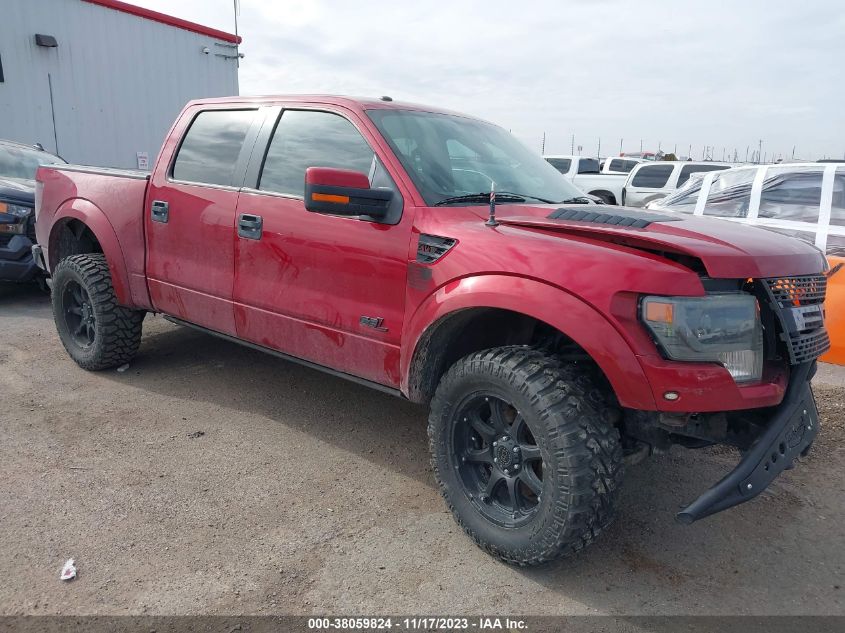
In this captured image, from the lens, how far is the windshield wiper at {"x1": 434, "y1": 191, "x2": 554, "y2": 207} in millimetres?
3057

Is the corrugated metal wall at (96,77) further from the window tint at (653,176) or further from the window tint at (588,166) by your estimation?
the window tint at (653,176)

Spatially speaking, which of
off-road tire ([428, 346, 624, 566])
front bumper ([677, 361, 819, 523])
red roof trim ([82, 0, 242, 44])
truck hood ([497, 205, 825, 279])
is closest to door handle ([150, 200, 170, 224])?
truck hood ([497, 205, 825, 279])

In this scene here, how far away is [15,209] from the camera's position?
6.74m

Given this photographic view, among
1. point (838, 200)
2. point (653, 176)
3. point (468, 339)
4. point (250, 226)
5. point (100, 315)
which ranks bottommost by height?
point (100, 315)

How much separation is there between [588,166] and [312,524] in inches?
647

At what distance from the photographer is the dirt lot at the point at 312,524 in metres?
2.44

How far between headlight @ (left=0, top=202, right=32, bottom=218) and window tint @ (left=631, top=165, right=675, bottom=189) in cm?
1178

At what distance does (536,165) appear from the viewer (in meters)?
3.90

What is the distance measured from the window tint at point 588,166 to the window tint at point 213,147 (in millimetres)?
14614

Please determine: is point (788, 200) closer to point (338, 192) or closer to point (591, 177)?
point (338, 192)

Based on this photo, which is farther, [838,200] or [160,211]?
[838,200]

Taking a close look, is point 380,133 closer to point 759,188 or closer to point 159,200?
point 159,200

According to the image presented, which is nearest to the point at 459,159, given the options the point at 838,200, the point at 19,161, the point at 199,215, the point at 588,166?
the point at 199,215

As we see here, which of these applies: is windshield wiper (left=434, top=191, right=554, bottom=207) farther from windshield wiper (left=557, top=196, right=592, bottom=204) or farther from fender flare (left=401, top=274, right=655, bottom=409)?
fender flare (left=401, top=274, right=655, bottom=409)
